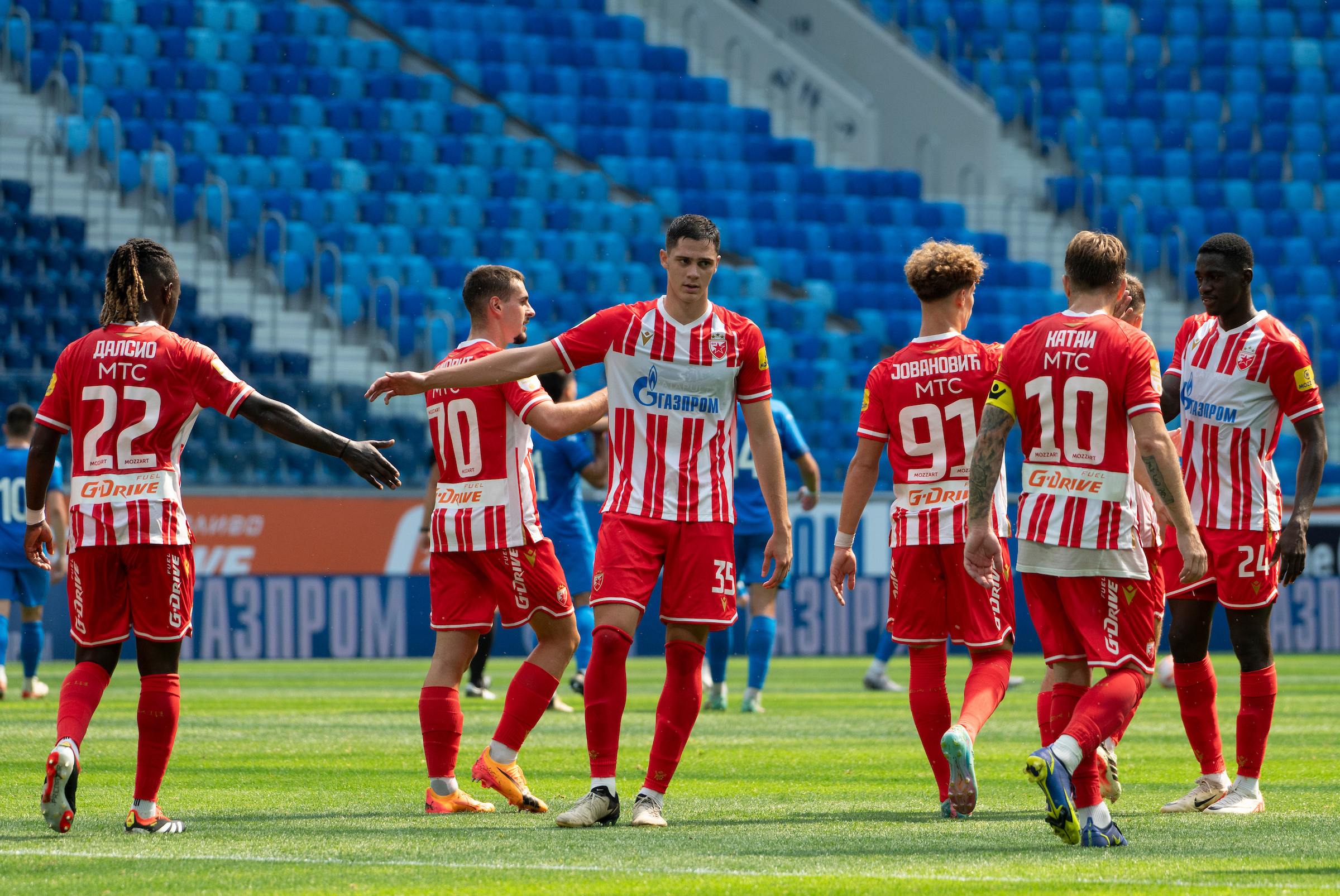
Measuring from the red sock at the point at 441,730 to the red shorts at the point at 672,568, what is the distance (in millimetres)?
875

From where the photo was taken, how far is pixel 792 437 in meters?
12.1

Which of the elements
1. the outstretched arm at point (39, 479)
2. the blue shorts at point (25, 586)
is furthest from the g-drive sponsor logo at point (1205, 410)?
the blue shorts at point (25, 586)

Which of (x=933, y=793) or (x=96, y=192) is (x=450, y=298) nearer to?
(x=96, y=192)

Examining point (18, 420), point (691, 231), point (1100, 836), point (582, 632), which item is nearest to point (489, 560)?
point (691, 231)

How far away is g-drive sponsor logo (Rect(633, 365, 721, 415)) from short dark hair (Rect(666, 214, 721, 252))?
0.49 m

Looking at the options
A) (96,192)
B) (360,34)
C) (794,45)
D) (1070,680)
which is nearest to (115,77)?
(96,192)

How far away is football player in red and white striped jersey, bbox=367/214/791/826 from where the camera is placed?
648cm

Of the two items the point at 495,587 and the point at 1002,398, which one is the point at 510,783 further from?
the point at 1002,398

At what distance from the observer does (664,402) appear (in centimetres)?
659

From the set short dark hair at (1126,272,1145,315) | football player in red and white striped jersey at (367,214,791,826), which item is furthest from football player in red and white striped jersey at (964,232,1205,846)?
short dark hair at (1126,272,1145,315)

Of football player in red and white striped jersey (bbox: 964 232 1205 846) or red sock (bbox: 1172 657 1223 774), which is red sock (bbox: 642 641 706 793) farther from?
red sock (bbox: 1172 657 1223 774)

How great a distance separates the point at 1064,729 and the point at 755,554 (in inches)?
258

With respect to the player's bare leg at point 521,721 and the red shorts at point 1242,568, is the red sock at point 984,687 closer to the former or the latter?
the red shorts at point 1242,568

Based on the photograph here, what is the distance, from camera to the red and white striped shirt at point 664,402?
655 cm
